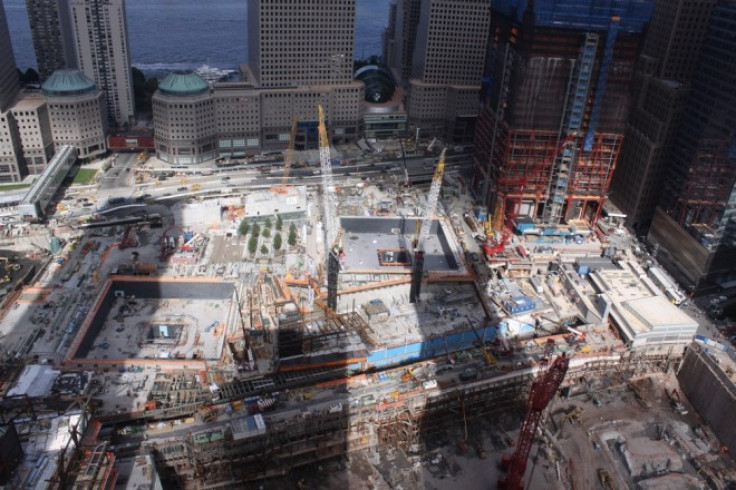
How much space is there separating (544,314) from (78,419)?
254 feet

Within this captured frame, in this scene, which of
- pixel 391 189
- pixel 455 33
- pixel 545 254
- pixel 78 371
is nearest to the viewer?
pixel 78 371

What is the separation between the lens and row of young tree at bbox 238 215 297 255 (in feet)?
400

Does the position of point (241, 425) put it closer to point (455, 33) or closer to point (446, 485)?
point (446, 485)

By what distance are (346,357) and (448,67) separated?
4243 inches

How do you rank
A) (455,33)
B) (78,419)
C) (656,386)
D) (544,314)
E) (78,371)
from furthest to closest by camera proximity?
(455,33) < (544,314) < (656,386) < (78,371) < (78,419)

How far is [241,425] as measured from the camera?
81.8m

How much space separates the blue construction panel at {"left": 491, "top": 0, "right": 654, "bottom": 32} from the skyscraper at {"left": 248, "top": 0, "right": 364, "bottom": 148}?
197 ft

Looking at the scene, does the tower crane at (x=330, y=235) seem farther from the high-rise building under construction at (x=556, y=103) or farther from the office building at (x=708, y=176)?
the office building at (x=708, y=176)

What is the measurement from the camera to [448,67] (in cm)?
17475

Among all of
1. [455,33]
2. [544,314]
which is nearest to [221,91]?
[455,33]

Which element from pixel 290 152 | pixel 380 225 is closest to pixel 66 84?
pixel 290 152

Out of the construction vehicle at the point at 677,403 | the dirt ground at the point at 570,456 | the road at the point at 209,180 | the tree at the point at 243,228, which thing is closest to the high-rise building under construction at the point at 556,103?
the road at the point at 209,180

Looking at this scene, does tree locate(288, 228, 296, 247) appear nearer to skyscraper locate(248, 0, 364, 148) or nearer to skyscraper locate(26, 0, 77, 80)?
skyscraper locate(248, 0, 364, 148)

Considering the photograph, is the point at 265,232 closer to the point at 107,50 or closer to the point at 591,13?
the point at 591,13
